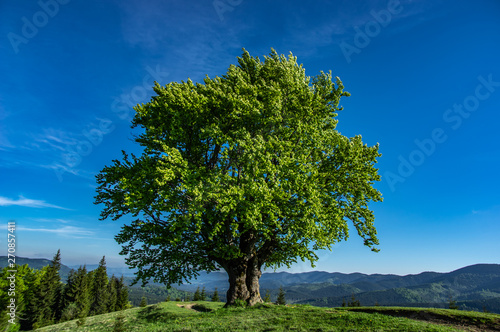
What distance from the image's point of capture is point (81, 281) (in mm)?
90688

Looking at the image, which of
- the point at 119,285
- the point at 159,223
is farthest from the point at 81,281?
the point at 159,223

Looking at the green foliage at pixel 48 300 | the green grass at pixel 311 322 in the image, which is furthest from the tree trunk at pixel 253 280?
the green foliage at pixel 48 300

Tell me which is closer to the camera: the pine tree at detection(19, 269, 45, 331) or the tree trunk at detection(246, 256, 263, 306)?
the tree trunk at detection(246, 256, 263, 306)

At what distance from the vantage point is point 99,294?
100875mm

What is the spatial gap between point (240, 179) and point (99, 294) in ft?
364

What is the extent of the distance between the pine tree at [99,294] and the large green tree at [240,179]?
101991 mm

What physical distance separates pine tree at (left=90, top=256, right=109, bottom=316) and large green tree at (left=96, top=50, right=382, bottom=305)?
102 meters

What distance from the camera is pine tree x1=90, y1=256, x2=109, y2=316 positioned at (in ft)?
324

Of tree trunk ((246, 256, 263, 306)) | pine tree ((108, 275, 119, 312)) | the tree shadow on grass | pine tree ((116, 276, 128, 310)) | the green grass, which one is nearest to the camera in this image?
the green grass

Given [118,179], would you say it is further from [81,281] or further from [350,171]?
[81,281]

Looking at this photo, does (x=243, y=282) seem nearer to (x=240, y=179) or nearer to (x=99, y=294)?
(x=240, y=179)

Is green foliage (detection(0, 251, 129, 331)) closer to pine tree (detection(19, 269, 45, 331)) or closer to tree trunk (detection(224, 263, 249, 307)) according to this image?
pine tree (detection(19, 269, 45, 331))

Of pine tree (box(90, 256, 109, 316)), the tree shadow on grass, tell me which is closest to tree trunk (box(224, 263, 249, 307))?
the tree shadow on grass

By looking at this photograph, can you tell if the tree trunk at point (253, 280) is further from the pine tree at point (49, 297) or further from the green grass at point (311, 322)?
the pine tree at point (49, 297)
